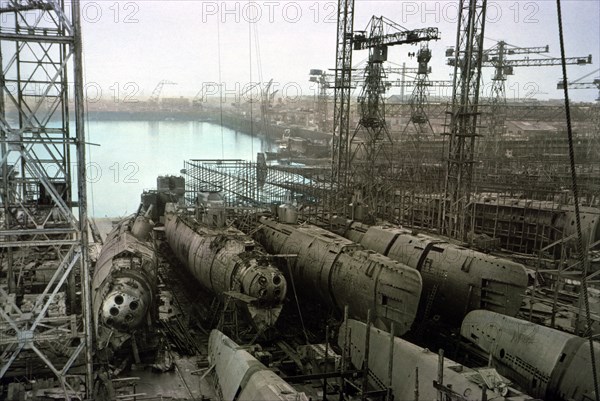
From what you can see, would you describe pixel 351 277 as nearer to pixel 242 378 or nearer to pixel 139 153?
pixel 242 378

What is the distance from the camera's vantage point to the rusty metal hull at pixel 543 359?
502 inches

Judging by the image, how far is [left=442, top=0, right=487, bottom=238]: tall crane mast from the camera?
2391 cm

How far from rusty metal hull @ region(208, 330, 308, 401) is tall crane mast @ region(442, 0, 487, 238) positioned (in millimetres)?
13423

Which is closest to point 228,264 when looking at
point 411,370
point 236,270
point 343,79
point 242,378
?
point 236,270

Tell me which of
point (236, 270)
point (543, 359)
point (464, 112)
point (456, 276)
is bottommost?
point (543, 359)

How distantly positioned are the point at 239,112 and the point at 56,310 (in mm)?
54519

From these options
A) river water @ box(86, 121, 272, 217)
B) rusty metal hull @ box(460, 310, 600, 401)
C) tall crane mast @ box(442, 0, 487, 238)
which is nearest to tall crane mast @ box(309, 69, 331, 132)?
river water @ box(86, 121, 272, 217)

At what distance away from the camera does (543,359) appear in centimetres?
1309

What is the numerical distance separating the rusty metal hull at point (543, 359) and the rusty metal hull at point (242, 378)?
633 centimetres

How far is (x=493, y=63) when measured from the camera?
6062cm

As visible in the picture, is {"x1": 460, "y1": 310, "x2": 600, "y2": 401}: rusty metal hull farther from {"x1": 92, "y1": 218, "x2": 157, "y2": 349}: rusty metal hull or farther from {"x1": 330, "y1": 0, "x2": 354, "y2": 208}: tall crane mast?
{"x1": 330, "y1": 0, "x2": 354, "y2": 208}: tall crane mast

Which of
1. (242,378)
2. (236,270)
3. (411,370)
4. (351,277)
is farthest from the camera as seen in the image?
(351,277)

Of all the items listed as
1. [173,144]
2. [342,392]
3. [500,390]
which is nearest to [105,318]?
[342,392]

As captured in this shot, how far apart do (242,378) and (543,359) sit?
23.6ft
